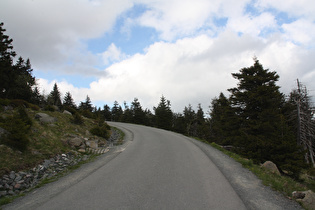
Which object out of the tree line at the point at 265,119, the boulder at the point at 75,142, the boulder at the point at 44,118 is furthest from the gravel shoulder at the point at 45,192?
the tree line at the point at 265,119

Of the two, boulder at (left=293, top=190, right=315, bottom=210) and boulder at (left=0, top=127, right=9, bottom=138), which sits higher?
boulder at (left=0, top=127, right=9, bottom=138)

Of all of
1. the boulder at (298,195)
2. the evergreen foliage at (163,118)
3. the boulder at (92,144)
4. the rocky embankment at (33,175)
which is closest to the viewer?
the boulder at (298,195)

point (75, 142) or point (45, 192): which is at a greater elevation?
point (75, 142)

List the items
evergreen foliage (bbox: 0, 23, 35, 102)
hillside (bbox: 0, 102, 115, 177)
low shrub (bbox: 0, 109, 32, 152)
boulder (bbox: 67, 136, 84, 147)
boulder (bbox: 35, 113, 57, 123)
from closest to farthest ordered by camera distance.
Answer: hillside (bbox: 0, 102, 115, 177)
low shrub (bbox: 0, 109, 32, 152)
boulder (bbox: 67, 136, 84, 147)
boulder (bbox: 35, 113, 57, 123)
evergreen foliage (bbox: 0, 23, 35, 102)

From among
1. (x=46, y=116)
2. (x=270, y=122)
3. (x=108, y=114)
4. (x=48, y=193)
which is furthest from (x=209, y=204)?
(x=108, y=114)

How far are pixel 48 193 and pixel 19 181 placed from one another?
2297 mm

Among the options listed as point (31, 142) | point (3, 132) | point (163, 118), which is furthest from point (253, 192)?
point (163, 118)

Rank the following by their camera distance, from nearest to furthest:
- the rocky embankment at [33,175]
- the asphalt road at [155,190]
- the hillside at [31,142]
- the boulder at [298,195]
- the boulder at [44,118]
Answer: the asphalt road at [155,190] < the boulder at [298,195] < the rocky embankment at [33,175] < the hillside at [31,142] < the boulder at [44,118]

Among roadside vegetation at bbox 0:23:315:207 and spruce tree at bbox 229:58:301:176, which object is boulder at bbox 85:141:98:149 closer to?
roadside vegetation at bbox 0:23:315:207

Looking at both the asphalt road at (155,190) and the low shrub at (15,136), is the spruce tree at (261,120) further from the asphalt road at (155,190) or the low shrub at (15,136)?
the low shrub at (15,136)

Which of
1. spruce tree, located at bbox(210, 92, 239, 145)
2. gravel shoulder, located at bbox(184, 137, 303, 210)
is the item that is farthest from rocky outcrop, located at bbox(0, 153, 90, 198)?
spruce tree, located at bbox(210, 92, 239, 145)

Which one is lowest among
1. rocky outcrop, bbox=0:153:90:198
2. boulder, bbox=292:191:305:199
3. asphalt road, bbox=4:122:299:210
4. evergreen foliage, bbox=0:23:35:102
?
rocky outcrop, bbox=0:153:90:198

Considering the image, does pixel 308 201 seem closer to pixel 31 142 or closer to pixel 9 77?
pixel 31 142

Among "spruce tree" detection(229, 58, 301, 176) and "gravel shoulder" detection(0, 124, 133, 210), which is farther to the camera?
"spruce tree" detection(229, 58, 301, 176)
